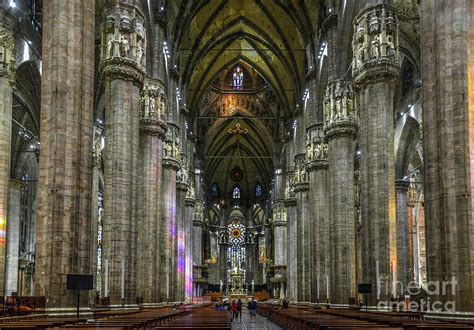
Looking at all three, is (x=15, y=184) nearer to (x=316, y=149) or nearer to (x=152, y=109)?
(x=152, y=109)

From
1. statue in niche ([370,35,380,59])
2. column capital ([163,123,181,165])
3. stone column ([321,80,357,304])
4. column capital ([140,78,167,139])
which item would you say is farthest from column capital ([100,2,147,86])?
column capital ([163,123,181,165])

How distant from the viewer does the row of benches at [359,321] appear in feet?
44.6

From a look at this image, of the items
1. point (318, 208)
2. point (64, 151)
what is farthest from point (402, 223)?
point (64, 151)

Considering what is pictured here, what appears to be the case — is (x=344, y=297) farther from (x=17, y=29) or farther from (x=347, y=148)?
(x=17, y=29)

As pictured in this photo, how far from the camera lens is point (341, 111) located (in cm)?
3822

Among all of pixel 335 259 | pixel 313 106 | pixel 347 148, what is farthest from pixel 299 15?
pixel 335 259

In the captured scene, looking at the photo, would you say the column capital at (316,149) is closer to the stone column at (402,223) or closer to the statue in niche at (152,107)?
the stone column at (402,223)

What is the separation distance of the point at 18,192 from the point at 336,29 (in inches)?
1043

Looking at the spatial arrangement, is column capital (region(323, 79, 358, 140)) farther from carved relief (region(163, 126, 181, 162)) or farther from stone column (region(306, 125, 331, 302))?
carved relief (region(163, 126, 181, 162))

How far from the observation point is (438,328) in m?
12.4

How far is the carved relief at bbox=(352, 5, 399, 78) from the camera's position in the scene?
2855 centimetres

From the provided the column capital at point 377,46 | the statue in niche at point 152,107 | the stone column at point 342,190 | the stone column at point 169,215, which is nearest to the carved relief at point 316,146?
the stone column at point 342,190

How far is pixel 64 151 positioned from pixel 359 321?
1035cm

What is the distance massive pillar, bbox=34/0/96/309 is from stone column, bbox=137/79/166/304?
14728mm
